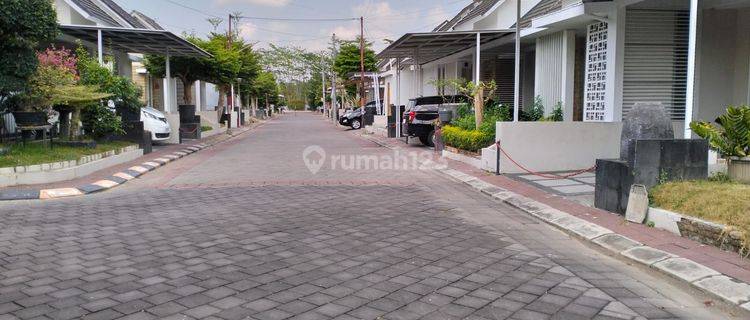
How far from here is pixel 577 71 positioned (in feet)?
51.5

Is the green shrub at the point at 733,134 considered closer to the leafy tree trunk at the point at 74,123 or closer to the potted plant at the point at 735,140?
the potted plant at the point at 735,140

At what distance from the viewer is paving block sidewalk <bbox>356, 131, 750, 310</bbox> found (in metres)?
5.07

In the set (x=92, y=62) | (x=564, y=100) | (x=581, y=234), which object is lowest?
(x=581, y=234)

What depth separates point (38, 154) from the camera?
12.0 m

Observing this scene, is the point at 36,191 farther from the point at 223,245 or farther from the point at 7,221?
the point at 223,245

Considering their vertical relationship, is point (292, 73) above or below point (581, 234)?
above

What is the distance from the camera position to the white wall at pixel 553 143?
12281 millimetres

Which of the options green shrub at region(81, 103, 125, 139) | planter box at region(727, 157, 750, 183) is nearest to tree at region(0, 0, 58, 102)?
green shrub at region(81, 103, 125, 139)

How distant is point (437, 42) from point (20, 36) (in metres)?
11.9

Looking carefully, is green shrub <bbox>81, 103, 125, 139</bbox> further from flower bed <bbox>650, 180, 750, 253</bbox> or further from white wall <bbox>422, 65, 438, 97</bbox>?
white wall <bbox>422, 65, 438, 97</bbox>

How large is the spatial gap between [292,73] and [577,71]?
78001 mm

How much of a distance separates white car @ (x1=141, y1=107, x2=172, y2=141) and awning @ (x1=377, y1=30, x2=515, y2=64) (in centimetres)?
816

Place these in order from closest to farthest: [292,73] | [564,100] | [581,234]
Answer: [581,234]
[564,100]
[292,73]

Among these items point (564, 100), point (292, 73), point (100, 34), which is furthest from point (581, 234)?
point (292, 73)
